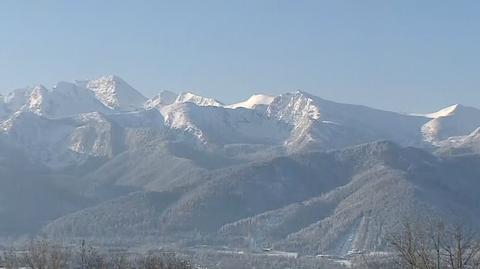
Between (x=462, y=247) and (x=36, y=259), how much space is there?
43.8 metres

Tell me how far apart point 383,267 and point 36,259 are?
233ft

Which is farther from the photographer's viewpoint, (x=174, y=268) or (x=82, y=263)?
(x=82, y=263)

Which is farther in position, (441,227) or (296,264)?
(296,264)

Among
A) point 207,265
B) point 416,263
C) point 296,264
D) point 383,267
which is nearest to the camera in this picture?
point 416,263

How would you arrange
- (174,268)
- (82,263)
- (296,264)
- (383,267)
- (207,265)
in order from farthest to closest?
1. (296,264)
2. (207,265)
3. (383,267)
4. (82,263)
5. (174,268)

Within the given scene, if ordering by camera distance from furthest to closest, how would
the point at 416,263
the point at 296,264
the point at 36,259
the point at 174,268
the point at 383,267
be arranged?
the point at 296,264, the point at 383,267, the point at 174,268, the point at 36,259, the point at 416,263

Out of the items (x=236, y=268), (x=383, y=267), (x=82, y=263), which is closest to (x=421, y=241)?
(x=82, y=263)

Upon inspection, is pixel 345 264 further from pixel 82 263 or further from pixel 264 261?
pixel 82 263

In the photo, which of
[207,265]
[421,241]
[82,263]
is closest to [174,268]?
[82,263]

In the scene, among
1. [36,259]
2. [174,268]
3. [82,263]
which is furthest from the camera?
[82,263]

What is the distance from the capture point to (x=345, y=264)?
19338 cm

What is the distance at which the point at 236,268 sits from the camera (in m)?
184

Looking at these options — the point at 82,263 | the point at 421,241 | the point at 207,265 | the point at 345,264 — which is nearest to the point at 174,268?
the point at 82,263

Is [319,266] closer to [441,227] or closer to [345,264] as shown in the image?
[345,264]
